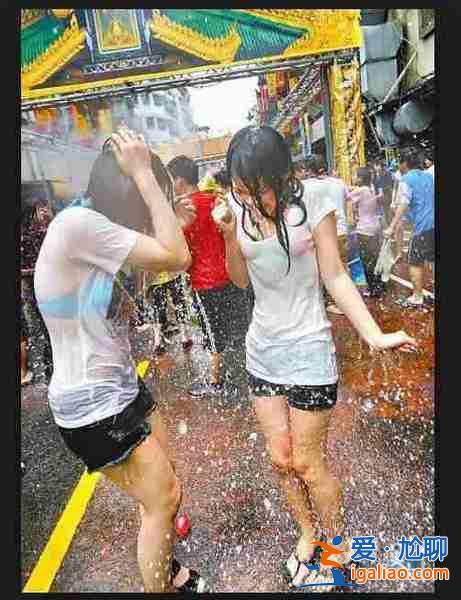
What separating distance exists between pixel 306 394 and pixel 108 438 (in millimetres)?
639

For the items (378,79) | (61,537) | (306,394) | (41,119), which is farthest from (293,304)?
(61,537)

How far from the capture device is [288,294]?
176cm

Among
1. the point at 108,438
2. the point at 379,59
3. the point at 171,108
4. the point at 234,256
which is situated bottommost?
the point at 108,438

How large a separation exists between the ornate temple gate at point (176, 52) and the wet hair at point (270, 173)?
0.22 m

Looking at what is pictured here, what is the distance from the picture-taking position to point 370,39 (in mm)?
1914

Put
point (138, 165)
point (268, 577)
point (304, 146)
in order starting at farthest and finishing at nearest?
point (268, 577) < point (304, 146) < point (138, 165)

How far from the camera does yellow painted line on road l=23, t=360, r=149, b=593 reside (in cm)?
203

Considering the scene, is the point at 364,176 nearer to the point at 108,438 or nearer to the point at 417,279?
the point at 417,279

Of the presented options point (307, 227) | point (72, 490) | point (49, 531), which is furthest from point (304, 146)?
point (49, 531)

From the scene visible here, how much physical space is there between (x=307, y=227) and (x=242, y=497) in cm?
103

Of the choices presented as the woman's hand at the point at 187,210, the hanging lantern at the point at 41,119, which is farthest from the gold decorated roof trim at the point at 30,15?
the woman's hand at the point at 187,210

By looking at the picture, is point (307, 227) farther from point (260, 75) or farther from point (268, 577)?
point (268, 577)

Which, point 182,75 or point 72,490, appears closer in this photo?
point 182,75

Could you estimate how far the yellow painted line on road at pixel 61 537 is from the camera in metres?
2.03
